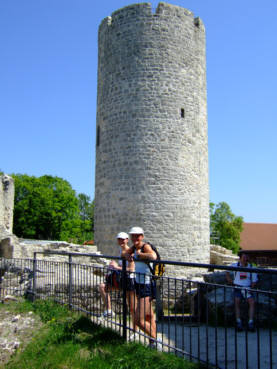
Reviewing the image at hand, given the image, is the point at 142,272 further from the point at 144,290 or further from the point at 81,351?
the point at 81,351

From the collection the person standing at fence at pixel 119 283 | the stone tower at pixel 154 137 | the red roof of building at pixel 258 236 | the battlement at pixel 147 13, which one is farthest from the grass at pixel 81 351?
the red roof of building at pixel 258 236

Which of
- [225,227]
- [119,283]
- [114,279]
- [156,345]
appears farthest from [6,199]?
[225,227]

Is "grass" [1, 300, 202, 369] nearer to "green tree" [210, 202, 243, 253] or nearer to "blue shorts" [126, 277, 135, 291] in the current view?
"blue shorts" [126, 277, 135, 291]

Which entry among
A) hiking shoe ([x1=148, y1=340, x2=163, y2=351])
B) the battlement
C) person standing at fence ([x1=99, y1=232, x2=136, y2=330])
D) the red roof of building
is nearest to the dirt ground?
person standing at fence ([x1=99, y1=232, x2=136, y2=330])

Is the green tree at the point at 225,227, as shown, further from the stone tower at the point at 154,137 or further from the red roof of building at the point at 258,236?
the stone tower at the point at 154,137

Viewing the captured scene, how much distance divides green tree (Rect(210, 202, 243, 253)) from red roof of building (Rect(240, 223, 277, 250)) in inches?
95.7

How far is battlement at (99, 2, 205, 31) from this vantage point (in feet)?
49.0

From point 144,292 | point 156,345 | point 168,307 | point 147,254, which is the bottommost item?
point 156,345

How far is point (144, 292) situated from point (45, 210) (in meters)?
36.3

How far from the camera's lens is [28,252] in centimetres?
1341

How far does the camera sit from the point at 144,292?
5.37 meters

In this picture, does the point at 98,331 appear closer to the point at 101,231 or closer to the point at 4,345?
the point at 4,345

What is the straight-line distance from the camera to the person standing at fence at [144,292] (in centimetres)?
520

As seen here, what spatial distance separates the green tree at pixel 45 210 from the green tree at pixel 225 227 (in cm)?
1638
